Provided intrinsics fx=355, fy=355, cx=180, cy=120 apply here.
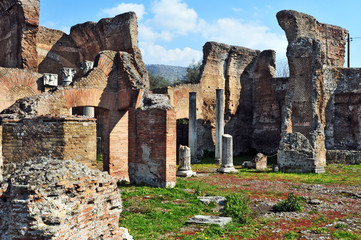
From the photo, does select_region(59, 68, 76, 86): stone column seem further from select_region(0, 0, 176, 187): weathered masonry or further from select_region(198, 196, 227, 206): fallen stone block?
select_region(198, 196, 227, 206): fallen stone block

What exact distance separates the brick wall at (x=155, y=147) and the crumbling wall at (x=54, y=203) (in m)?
4.80

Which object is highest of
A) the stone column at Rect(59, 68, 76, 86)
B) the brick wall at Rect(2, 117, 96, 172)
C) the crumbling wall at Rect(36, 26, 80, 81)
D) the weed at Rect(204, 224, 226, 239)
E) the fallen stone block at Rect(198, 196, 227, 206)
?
the crumbling wall at Rect(36, 26, 80, 81)

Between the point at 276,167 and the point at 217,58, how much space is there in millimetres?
8503

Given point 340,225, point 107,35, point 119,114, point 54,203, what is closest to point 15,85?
point 107,35

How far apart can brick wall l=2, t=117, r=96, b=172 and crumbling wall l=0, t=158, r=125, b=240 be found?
2.00 meters

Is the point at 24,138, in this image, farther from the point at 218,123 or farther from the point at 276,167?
the point at 218,123

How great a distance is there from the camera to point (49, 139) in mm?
6379

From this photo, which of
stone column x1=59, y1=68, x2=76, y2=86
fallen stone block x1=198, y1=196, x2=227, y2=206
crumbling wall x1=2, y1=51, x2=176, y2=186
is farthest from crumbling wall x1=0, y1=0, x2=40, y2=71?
fallen stone block x1=198, y1=196, x2=227, y2=206

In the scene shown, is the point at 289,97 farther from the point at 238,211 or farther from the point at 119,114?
the point at 238,211

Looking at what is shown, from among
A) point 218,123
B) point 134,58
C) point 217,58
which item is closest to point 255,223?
point 134,58

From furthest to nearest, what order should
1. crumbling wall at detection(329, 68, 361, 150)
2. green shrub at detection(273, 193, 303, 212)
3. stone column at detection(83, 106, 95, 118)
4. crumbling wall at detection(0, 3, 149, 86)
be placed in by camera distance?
crumbling wall at detection(329, 68, 361, 150)
crumbling wall at detection(0, 3, 149, 86)
stone column at detection(83, 106, 95, 118)
green shrub at detection(273, 193, 303, 212)

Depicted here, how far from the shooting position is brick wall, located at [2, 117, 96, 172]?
632cm

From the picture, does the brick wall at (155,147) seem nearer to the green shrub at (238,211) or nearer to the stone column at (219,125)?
the green shrub at (238,211)

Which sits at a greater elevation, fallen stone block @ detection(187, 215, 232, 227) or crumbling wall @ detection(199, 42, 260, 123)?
crumbling wall @ detection(199, 42, 260, 123)
